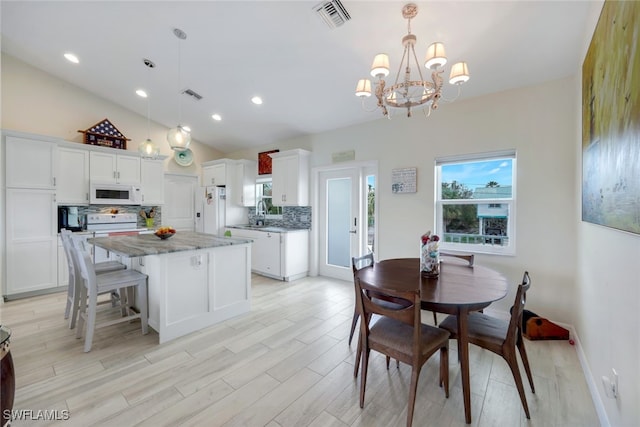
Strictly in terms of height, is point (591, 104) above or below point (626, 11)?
below

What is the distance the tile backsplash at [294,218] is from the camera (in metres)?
5.04

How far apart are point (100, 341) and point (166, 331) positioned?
0.62 meters

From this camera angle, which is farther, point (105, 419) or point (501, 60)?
point (501, 60)

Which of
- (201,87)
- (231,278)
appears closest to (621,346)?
→ (231,278)

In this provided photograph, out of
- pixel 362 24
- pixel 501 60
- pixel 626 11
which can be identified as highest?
pixel 362 24

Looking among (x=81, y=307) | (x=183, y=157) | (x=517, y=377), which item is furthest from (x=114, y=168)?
(x=517, y=377)

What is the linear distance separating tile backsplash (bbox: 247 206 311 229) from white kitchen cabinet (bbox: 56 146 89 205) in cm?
325

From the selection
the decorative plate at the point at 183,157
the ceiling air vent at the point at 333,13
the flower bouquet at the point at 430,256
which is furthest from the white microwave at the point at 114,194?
the flower bouquet at the point at 430,256

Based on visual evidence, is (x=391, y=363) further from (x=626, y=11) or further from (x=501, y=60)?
(x=501, y=60)

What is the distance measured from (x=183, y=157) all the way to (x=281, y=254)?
3436 millimetres

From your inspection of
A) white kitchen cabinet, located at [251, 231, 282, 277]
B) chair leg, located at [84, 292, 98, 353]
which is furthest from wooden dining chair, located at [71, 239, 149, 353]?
white kitchen cabinet, located at [251, 231, 282, 277]

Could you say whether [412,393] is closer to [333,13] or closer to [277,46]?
[333,13]

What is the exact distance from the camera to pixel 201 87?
13.3ft

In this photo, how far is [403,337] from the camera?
1.68 metres
